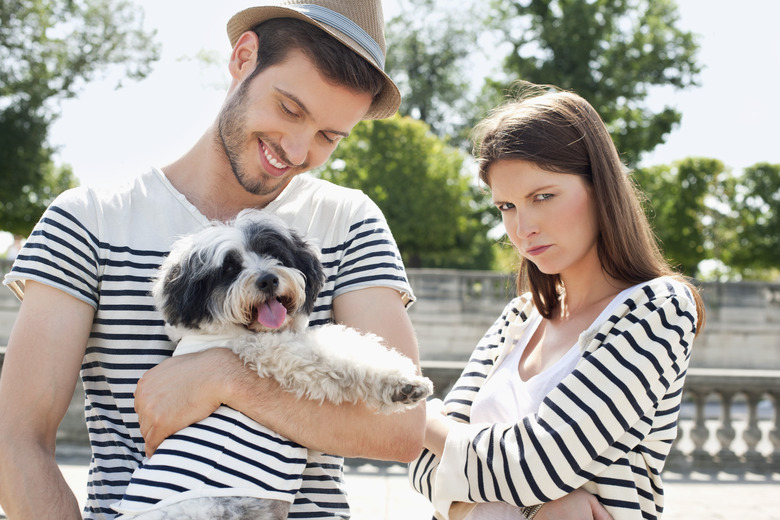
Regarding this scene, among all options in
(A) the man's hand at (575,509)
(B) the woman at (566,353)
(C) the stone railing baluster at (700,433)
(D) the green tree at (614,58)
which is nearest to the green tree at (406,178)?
(D) the green tree at (614,58)

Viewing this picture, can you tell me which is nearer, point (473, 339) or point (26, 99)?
point (473, 339)

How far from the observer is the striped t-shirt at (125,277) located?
1.97 meters

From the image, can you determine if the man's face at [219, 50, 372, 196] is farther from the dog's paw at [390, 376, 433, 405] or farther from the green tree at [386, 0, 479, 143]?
the green tree at [386, 0, 479, 143]

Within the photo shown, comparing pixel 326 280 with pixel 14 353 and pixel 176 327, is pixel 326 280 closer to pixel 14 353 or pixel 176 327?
pixel 176 327

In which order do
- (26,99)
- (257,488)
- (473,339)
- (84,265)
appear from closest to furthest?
(257,488) → (84,265) → (473,339) → (26,99)

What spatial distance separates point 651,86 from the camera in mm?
30891

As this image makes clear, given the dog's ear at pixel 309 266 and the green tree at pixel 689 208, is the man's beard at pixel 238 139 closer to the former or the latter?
the dog's ear at pixel 309 266

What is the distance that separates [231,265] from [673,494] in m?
5.64

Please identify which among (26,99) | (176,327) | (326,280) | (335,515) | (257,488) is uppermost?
(26,99)

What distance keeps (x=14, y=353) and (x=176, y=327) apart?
1.60 ft

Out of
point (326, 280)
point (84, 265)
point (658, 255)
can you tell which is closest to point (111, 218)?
point (84, 265)

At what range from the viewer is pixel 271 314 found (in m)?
2.29

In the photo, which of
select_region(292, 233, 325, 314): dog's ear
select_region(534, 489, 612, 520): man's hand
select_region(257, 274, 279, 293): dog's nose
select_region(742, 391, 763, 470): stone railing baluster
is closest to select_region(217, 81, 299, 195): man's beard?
→ select_region(292, 233, 325, 314): dog's ear

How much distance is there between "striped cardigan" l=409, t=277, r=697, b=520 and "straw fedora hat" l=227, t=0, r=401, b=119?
1191mm
